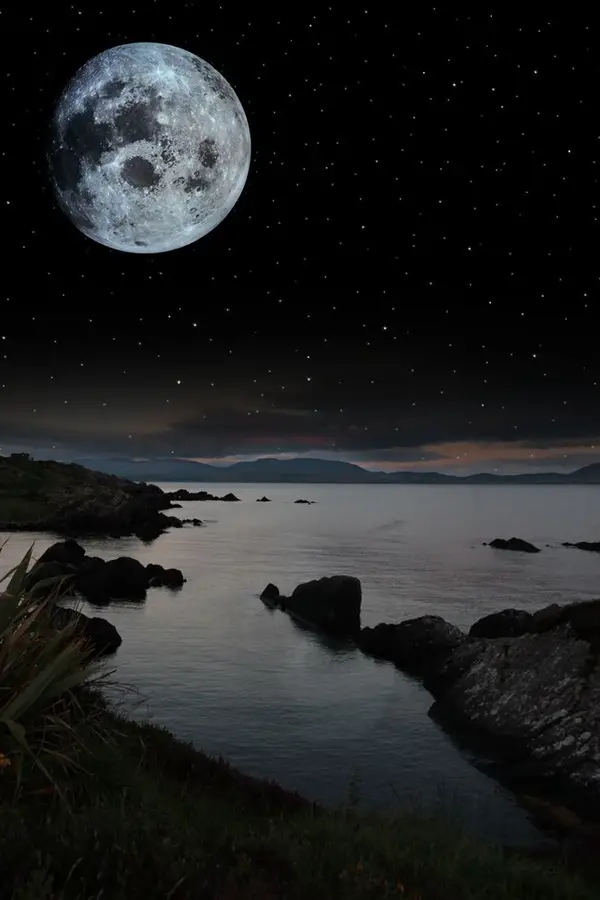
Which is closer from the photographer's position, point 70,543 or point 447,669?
point 447,669

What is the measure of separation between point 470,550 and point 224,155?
220ft

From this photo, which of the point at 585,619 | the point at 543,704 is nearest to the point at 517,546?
the point at 585,619

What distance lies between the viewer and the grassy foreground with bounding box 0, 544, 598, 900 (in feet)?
14.2

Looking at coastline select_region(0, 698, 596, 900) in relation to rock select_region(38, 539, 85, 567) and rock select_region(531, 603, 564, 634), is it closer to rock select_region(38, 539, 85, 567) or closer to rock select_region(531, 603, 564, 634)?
rock select_region(531, 603, 564, 634)

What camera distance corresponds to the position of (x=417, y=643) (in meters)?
26.0

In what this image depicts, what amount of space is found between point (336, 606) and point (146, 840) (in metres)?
28.8

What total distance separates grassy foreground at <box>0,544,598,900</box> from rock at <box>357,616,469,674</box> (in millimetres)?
17009

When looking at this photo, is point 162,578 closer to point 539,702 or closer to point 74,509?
point 539,702

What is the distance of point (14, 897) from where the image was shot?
12.6ft

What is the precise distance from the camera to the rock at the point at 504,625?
27.3 metres

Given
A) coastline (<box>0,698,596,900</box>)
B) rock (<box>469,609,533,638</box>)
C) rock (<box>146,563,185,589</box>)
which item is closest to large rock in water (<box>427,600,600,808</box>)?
coastline (<box>0,698,596,900</box>)

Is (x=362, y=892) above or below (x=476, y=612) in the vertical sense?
above

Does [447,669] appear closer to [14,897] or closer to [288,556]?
[14,897]

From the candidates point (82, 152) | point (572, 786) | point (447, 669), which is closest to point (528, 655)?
point (572, 786)
